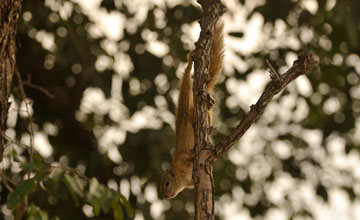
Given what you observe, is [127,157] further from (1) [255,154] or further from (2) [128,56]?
(1) [255,154]

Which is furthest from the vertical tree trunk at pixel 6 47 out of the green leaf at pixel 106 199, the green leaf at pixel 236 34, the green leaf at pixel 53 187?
the green leaf at pixel 236 34

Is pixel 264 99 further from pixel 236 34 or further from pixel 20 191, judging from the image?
pixel 236 34

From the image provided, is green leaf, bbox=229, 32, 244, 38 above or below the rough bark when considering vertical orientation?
above

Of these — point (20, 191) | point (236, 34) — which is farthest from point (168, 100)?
point (20, 191)

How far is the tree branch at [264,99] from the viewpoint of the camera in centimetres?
207

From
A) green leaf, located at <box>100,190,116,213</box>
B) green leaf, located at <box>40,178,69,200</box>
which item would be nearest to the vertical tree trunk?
green leaf, located at <box>40,178,69,200</box>

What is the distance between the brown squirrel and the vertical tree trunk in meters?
0.81

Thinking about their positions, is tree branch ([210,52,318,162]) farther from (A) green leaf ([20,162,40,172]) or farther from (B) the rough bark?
(A) green leaf ([20,162,40,172])

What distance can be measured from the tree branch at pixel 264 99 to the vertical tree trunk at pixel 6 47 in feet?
2.75

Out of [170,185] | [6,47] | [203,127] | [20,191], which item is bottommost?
[20,191]

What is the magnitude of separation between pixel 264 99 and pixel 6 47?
1.02m

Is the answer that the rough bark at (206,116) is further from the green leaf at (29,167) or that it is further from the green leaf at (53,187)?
the green leaf at (29,167)

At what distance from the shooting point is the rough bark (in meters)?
2.08

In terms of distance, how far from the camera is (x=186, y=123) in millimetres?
3240
